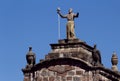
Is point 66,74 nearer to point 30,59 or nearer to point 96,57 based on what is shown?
point 96,57

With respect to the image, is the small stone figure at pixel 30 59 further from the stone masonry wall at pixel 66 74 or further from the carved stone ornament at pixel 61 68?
the carved stone ornament at pixel 61 68

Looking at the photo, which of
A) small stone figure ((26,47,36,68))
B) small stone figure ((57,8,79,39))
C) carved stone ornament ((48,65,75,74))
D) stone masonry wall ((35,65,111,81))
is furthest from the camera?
small stone figure ((57,8,79,39))

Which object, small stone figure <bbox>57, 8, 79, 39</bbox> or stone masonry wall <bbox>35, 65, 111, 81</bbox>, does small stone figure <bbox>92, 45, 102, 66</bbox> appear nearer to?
stone masonry wall <bbox>35, 65, 111, 81</bbox>

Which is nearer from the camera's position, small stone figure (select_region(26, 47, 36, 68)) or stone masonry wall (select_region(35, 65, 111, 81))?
stone masonry wall (select_region(35, 65, 111, 81))

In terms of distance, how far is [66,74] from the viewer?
1790 inches

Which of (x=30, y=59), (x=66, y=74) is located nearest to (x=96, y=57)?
(x=66, y=74)

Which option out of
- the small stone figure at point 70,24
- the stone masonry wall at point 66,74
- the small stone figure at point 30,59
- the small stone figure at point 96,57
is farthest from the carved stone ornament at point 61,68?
the small stone figure at point 70,24

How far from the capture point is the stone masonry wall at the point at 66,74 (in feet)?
147

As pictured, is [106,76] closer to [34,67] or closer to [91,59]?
[91,59]

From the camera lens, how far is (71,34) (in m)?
46.4

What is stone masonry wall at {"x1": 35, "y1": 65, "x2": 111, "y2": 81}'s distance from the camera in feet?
147

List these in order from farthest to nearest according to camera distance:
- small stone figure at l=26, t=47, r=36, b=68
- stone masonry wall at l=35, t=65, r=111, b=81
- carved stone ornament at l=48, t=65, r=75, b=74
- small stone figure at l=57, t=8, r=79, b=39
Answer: small stone figure at l=57, t=8, r=79, b=39 < small stone figure at l=26, t=47, r=36, b=68 < carved stone ornament at l=48, t=65, r=75, b=74 < stone masonry wall at l=35, t=65, r=111, b=81

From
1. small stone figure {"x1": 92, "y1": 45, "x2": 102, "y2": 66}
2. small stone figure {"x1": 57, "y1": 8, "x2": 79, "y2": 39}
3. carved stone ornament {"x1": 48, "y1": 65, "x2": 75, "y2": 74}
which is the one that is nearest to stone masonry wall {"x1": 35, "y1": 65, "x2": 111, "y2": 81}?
carved stone ornament {"x1": 48, "y1": 65, "x2": 75, "y2": 74}

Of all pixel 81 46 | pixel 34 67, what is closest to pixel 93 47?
pixel 81 46
